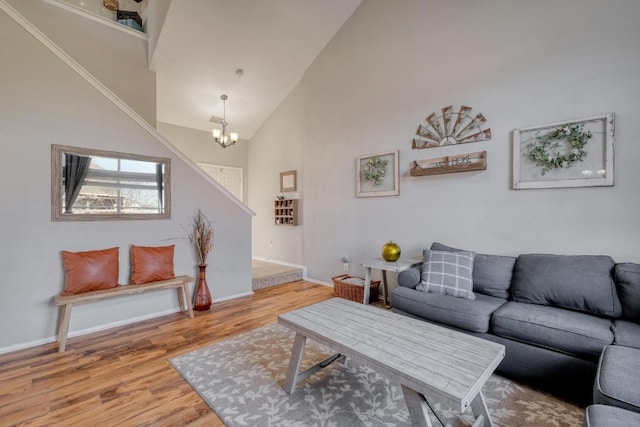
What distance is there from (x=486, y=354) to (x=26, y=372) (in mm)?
3229

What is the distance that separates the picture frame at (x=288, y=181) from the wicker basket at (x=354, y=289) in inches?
83.1

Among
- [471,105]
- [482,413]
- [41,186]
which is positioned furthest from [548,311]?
[41,186]

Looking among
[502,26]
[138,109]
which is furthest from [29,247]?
[502,26]

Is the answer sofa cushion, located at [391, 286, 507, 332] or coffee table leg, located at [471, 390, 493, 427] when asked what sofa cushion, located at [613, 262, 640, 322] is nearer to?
sofa cushion, located at [391, 286, 507, 332]

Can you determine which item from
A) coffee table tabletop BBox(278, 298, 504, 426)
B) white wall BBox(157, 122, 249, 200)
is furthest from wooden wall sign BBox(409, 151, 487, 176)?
white wall BBox(157, 122, 249, 200)

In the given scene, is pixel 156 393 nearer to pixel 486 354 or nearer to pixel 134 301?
pixel 134 301

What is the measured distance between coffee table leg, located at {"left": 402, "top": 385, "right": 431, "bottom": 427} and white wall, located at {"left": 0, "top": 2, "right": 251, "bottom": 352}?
304 centimetres

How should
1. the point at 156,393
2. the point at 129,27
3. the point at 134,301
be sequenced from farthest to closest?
the point at 129,27 → the point at 134,301 → the point at 156,393

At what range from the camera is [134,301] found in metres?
3.18

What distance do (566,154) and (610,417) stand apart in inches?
87.9

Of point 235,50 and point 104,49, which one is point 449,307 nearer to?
point 235,50

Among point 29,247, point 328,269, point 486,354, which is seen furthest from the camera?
point 328,269

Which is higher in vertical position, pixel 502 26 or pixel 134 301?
pixel 502 26

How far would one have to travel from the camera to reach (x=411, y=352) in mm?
1551
